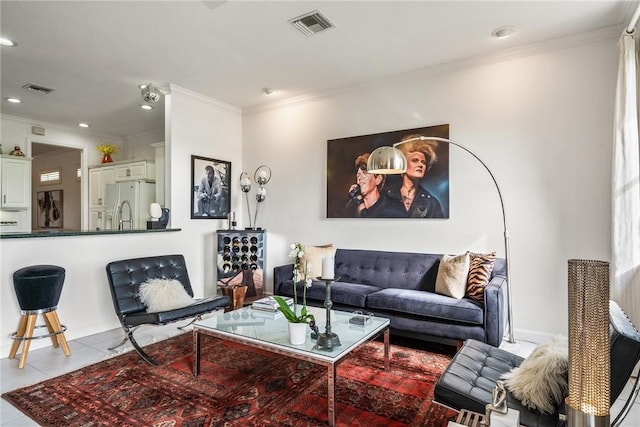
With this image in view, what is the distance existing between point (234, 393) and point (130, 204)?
441cm

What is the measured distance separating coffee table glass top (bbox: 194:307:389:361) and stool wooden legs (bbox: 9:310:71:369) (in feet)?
4.36

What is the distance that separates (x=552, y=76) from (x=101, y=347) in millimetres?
4905

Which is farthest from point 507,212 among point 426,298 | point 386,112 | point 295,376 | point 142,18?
point 142,18

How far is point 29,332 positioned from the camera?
114 inches

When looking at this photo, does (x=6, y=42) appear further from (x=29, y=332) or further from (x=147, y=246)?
(x=29, y=332)

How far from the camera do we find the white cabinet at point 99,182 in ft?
20.9

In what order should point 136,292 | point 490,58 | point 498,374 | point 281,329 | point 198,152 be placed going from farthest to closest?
point 198,152 → point 490,58 → point 136,292 → point 281,329 → point 498,374

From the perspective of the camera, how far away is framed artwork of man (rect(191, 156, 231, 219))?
15.7ft

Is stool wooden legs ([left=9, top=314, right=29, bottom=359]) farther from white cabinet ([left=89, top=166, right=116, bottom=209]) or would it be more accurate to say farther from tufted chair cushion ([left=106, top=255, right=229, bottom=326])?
white cabinet ([left=89, top=166, right=116, bottom=209])

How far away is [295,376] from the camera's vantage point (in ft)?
8.52

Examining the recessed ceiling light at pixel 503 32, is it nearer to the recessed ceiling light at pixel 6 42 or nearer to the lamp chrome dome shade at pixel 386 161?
the lamp chrome dome shade at pixel 386 161

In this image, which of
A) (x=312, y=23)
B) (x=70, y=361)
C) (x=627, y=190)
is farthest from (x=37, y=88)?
(x=627, y=190)

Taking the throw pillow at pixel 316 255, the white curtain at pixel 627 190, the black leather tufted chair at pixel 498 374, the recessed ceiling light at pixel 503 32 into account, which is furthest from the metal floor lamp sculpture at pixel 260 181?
the white curtain at pixel 627 190

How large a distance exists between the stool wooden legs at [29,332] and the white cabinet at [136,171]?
10.5 feet
